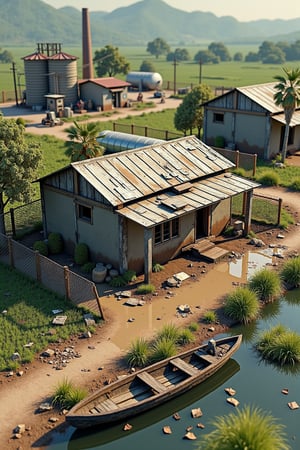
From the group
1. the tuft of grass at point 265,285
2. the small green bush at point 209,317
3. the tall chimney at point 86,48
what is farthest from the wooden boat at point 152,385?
the tall chimney at point 86,48

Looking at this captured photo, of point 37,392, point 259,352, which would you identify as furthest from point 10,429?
point 259,352

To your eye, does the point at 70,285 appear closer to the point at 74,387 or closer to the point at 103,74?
the point at 74,387

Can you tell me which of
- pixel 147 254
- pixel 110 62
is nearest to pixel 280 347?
pixel 147 254

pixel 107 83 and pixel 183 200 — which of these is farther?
pixel 107 83

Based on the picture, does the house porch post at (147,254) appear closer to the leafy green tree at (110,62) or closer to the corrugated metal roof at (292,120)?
the corrugated metal roof at (292,120)

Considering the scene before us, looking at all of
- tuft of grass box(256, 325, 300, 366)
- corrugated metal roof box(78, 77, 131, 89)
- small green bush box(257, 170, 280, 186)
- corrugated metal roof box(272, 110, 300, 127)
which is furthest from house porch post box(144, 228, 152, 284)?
corrugated metal roof box(78, 77, 131, 89)

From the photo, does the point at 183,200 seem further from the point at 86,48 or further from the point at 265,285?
the point at 86,48
